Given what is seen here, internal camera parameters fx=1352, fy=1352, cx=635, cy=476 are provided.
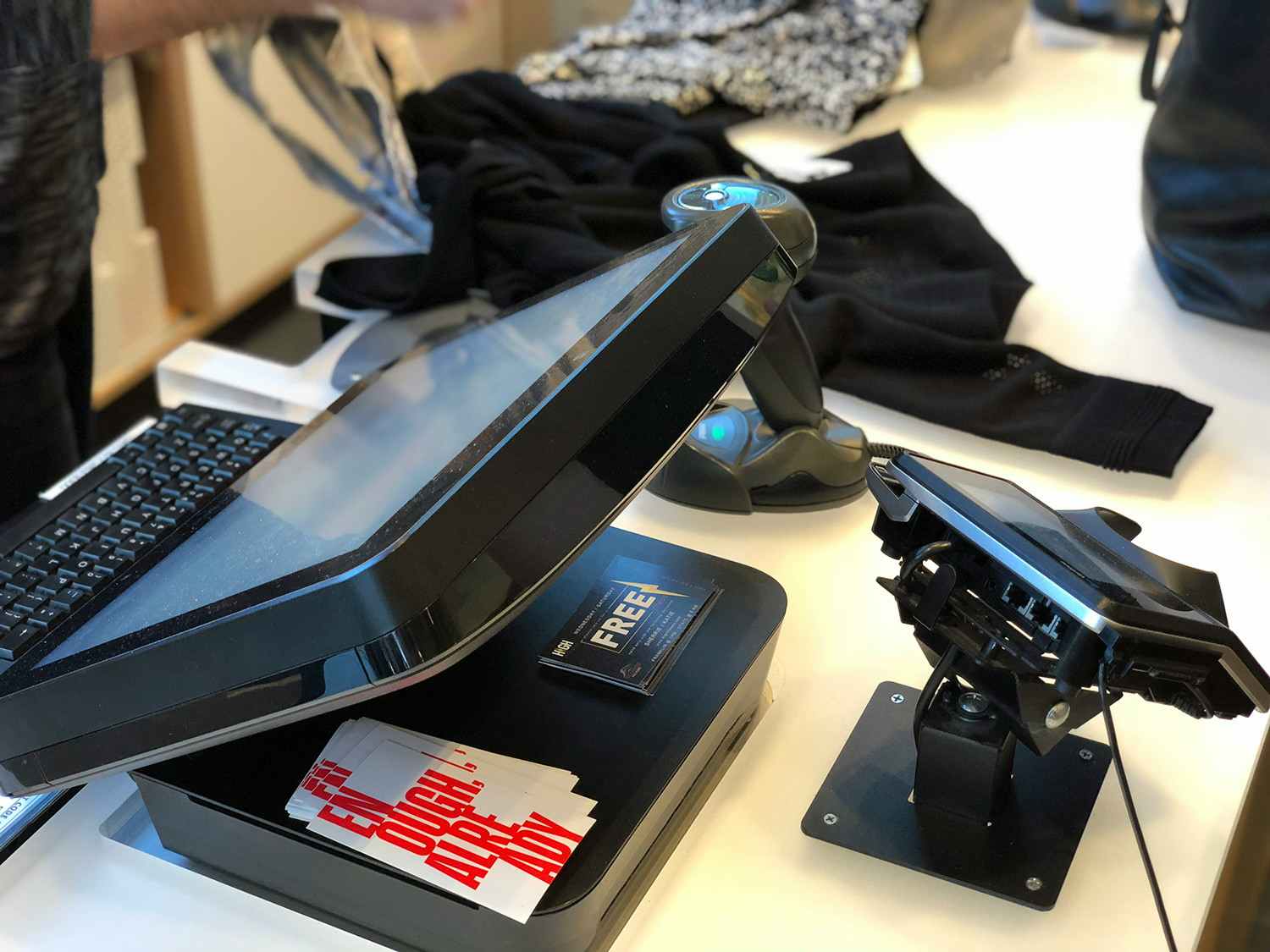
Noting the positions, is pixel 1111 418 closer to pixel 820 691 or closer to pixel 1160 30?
pixel 820 691

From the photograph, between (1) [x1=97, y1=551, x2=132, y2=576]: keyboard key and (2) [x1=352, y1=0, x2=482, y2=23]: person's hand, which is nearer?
(1) [x1=97, y1=551, x2=132, y2=576]: keyboard key

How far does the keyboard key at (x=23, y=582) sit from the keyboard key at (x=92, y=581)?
0.07 feet

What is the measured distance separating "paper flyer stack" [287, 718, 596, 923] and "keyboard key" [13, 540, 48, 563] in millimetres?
243

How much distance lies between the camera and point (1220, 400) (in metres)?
1.03

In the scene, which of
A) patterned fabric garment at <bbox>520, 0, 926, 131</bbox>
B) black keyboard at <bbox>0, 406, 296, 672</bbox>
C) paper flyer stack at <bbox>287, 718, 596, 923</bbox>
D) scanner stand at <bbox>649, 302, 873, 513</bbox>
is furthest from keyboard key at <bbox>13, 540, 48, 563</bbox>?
patterned fabric garment at <bbox>520, 0, 926, 131</bbox>

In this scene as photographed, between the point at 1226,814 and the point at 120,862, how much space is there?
0.55 m

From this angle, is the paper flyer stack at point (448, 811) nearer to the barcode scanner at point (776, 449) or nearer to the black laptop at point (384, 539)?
the black laptop at point (384, 539)

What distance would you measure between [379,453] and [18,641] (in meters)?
0.21

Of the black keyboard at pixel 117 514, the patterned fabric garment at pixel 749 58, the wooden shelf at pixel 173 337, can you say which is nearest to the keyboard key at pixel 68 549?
the black keyboard at pixel 117 514

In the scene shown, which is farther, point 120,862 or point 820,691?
point 820,691

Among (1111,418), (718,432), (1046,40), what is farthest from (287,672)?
(1046,40)

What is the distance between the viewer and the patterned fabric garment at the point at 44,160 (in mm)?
890

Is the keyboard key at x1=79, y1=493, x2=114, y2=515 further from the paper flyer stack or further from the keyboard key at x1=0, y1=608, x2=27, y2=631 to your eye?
the paper flyer stack

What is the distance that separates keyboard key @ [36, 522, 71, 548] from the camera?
782 millimetres
